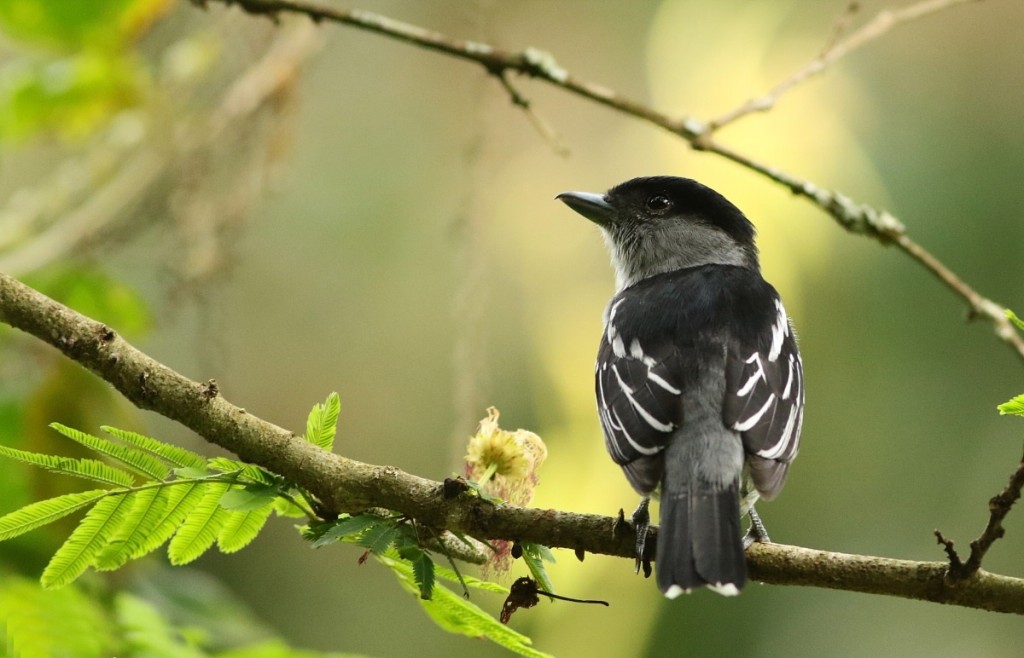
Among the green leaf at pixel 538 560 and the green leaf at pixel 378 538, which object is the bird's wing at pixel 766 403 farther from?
the green leaf at pixel 378 538

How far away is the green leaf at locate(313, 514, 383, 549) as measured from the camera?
2.21 m

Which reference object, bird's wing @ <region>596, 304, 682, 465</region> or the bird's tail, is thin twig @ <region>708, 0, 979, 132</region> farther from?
the bird's tail

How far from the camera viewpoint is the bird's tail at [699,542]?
248cm

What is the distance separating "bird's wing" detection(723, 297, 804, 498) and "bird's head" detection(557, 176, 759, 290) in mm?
983

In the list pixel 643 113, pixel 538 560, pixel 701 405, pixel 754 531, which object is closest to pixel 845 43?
pixel 643 113

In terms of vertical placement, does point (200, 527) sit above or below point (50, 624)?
above

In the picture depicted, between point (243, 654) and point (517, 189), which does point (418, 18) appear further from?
point (243, 654)

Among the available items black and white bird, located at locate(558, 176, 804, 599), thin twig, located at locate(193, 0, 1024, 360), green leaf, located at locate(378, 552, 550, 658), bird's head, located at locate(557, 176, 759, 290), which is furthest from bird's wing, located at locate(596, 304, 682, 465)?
bird's head, located at locate(557, 176, 759, 290)

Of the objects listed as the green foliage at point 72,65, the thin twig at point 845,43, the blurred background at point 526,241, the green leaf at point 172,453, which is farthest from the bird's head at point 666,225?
the green leaf at point 172,453

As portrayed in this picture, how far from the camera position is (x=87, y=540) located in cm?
215

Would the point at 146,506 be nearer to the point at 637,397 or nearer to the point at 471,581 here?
the point at 471,581

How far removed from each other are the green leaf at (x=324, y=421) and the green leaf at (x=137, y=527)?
0.32 meters

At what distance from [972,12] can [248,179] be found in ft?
25.7

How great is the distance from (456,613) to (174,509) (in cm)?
59
